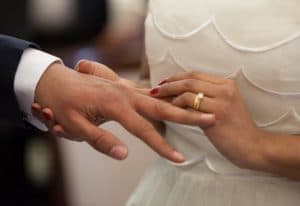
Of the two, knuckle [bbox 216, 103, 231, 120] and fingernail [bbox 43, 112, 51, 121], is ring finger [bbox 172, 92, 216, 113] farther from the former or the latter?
fingernail [bbox 43, 112, 51, 121]

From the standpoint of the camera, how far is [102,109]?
2.95 ft

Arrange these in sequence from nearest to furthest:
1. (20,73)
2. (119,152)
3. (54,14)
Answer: (119,152), (20,73), (54,14)

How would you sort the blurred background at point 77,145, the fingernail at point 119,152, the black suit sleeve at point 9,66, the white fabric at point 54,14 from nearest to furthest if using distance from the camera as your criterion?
1. the fingernail at point 119,152
2. the black suit sleeve at point 9,66
3. the blurred background at point 77,145
4. the white fabric at point 54,14

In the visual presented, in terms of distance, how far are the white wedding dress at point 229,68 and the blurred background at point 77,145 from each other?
1083 mm

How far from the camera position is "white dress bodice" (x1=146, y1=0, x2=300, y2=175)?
0.92 meters

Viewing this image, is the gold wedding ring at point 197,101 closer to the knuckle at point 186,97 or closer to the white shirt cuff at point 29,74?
the knuckle at point 186,97

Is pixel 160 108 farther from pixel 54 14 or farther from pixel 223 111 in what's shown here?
pixel 54 14

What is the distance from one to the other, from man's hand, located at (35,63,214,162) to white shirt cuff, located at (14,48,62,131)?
0.01 meters

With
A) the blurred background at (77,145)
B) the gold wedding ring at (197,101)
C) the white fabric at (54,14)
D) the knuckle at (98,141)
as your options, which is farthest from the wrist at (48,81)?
the white fabric at (54,14)

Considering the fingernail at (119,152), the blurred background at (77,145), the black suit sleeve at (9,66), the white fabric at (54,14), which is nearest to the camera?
the fingernail at (119,152)

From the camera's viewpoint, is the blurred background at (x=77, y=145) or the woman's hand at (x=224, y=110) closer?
the woman's hand at (x=224, y=110)

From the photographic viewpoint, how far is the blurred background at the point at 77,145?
219cm

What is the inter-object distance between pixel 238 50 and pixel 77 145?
4.79 feet

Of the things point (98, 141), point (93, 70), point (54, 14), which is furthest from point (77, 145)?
point (98, 141)
